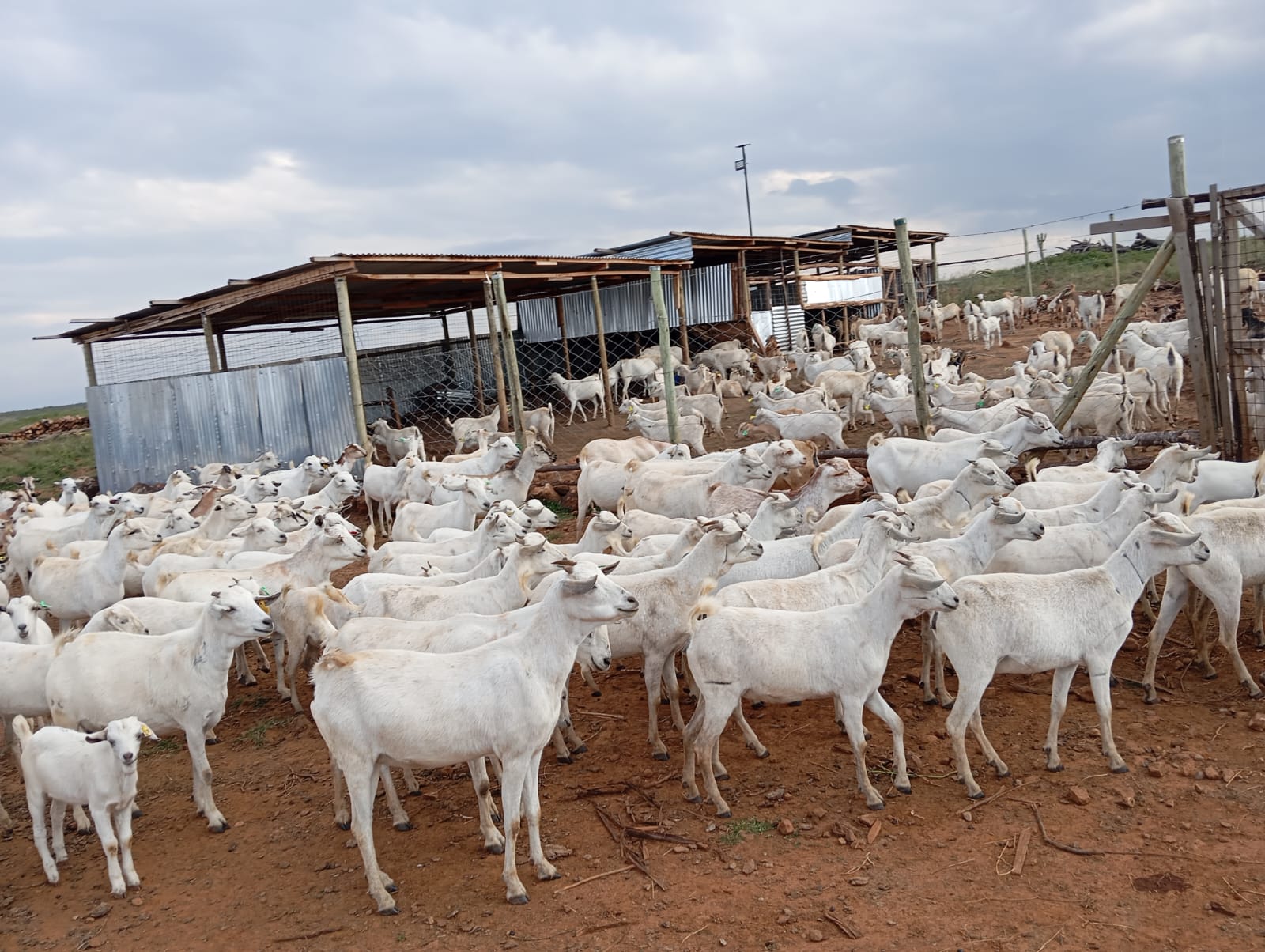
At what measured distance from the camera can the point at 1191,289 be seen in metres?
10.1

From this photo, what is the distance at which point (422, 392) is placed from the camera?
27766 millimetres

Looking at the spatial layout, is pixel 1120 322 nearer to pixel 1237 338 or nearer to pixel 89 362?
pixel 1237 338

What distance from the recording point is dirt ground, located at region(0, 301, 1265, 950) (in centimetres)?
448

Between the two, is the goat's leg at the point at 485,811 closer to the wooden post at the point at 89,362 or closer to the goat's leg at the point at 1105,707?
the goat's leg at the point at 1105,707

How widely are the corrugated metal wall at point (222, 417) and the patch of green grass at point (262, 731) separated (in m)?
10.3

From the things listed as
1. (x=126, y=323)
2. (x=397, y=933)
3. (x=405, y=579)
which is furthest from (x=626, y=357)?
(x=397, y=933)

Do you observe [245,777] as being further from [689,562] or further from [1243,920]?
[1243,920]

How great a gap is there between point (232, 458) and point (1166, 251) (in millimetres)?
15686

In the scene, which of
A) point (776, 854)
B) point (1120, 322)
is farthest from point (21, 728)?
point (1120, 322)

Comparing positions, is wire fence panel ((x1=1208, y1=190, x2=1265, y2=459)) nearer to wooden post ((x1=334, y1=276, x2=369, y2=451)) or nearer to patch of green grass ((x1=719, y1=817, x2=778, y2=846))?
patch of green grass ((x1=719, y1=817, x2=778, y2=846))

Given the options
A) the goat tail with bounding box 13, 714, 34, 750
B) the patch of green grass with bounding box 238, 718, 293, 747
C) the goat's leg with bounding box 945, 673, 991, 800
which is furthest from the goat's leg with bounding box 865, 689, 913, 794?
the goat tail with bounding box 13, 714, 34, 750

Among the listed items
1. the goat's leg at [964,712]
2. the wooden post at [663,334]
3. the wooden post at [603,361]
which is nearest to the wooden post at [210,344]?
the wooden post at [603,361]

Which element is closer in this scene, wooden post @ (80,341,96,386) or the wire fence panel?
the wire fence panel

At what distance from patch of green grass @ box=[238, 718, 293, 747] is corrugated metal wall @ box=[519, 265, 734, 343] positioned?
66.7ft
